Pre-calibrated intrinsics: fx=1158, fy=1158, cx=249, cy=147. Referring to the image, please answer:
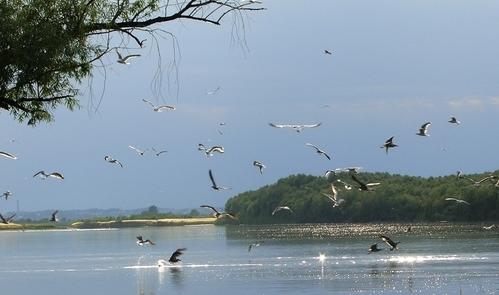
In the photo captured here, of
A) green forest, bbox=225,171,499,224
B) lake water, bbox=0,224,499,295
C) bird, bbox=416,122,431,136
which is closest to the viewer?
bird, bbox=416,122,431,136

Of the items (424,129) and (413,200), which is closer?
(424,129)

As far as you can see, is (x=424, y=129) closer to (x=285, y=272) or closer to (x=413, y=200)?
(x=285, y=272)

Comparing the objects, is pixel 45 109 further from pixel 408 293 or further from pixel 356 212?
pixel 356 212

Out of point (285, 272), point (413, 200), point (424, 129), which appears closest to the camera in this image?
point (424, 129)

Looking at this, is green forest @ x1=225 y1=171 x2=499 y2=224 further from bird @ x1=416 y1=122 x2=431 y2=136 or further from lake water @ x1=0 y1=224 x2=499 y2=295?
bird @ x1=416 y1=122 x2=431 y2=136

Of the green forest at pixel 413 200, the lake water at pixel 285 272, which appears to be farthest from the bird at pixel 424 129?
the green forest at pixel 413 200

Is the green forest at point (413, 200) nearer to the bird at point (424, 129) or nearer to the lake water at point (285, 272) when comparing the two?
the lake water at point (285, 272)

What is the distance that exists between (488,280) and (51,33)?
4909 centimetres

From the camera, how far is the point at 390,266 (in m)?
85.0

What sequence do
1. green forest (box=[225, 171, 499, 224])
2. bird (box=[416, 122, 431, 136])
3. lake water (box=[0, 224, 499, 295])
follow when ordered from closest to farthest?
bird (box=[416, 122, 431, 136]), lake water (box=[0, 224, 499, 295]), green forest (box=[225, 171, 499, 224])

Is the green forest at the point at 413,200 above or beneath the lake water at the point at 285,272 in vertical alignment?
above

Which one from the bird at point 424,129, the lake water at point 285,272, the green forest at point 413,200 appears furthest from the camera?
the green forest at point 413,200

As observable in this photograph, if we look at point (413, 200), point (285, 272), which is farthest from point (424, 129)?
point (413, 200)

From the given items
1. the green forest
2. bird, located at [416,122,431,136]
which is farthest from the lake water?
the green forest
